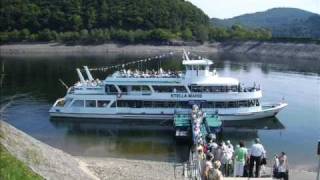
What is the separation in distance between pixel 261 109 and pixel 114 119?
1481 centimetres

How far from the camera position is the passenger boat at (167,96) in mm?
53031

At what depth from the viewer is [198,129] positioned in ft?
139

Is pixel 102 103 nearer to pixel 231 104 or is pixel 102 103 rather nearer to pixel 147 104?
pixel 147 104

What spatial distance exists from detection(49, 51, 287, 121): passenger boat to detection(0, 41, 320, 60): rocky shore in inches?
4075

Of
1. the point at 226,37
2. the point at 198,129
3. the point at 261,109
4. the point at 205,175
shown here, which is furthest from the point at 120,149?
the point at 226,37

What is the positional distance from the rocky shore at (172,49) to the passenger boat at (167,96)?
340 ft

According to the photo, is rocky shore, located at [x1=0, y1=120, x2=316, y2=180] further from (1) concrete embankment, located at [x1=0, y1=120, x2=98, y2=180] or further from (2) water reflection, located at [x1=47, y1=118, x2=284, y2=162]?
(2) water reflection, located at [x1=47, y1=118, x2=284, y2=162]

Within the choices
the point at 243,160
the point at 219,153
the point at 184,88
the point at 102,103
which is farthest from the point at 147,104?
the point at 243,160

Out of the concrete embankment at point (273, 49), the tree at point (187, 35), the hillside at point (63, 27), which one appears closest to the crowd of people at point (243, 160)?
the concrete embankment at point (273, 49)

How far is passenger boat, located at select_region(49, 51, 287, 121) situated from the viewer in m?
53.0

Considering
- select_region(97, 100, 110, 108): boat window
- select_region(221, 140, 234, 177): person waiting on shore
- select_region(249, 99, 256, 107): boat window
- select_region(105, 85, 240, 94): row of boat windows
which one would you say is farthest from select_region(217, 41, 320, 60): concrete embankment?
select_region(221, 140, 234, 177): person waiting on shore

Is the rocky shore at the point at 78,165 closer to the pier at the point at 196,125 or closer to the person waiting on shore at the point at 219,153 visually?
the person waiting on shore at the point at 219,153

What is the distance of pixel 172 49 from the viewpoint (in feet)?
564

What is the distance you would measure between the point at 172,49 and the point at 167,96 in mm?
119519
